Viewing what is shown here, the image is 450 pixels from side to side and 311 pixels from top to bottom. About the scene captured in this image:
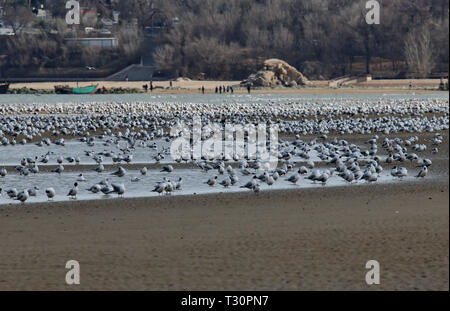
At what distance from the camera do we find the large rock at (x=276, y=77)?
326 ft

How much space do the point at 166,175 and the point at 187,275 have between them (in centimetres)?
1073

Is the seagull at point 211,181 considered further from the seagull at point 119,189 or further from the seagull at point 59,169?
the seagull at point 59,169

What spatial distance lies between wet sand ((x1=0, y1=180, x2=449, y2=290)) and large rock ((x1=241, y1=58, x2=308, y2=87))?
8367 cm

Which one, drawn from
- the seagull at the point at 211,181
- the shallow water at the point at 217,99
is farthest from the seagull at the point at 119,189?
the shallow water at the point at 217,99

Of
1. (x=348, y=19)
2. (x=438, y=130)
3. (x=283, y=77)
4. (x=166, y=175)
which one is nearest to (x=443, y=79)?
(x=283, y=77)

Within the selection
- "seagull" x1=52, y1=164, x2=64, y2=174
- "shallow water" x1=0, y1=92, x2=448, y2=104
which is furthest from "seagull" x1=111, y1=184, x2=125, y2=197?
"shallow water" x1=0, y1=92, x2=448, y2=104

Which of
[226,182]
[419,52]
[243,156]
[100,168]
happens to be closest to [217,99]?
[419,52]

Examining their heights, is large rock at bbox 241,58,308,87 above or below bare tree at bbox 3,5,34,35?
below

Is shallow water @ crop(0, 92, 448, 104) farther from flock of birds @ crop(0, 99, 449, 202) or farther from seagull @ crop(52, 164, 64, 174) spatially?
seagull @ crop(52, 164, 64, 174)

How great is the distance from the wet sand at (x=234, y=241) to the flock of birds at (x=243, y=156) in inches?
66.1

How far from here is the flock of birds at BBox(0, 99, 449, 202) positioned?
1809 centimetres

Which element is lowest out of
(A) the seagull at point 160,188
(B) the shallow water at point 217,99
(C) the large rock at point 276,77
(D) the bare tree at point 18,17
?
(B) the shallow water at point 217,99

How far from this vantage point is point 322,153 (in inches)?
896

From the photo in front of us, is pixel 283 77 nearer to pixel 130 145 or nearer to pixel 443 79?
pixel 443 79
